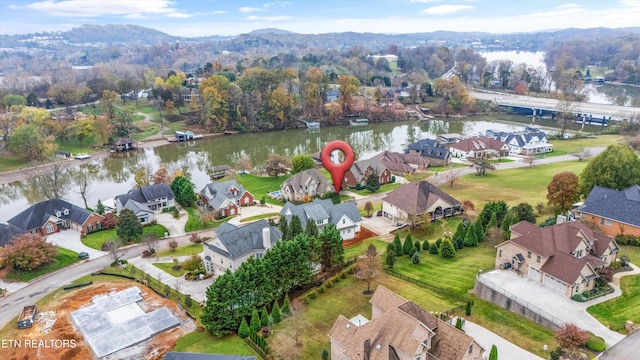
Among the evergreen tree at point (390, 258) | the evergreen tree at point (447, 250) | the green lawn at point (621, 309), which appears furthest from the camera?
the evergreen tree at point (447, 250)

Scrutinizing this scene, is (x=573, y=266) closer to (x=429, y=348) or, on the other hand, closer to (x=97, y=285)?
(x=429, y=348)

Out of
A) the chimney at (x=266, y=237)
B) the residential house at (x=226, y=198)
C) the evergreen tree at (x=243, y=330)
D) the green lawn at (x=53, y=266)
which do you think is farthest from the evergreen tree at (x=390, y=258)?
the green lawn at (x=53, y=266)

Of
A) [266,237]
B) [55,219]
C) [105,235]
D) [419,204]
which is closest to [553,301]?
[419,204]

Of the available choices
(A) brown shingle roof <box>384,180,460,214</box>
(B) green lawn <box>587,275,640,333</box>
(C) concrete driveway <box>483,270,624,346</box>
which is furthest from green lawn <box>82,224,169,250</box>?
(B) green lawn <box>587,275,640,333</box>

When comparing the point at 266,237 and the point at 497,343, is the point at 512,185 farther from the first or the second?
the point at 497,343

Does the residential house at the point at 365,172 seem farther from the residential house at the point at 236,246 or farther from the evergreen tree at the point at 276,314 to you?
the evergreen tree at the point at 276,314

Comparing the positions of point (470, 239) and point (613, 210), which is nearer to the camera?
point (613, 210)
